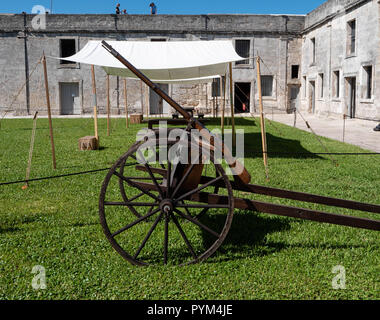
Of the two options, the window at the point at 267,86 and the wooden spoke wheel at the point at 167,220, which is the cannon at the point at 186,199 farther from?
the window at the point at 267,86

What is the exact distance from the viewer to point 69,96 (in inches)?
1016

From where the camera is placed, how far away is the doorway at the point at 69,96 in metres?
25.8

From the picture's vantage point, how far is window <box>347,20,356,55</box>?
18.9 meters

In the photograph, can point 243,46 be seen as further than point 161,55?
Yes

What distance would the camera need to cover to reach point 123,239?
4027 millimetres

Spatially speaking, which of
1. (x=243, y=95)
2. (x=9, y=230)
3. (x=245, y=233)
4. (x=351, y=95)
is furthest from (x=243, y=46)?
(x=9, y=230)

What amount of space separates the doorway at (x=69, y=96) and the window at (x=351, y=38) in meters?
15.7

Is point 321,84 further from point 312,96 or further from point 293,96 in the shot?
point 293,96

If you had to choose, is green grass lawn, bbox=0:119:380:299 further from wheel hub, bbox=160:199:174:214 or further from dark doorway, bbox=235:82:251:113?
dark doorway, bbox=235:82:251:113

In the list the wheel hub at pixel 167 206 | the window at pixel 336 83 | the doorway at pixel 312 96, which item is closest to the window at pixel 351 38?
the window at pixel 336 83

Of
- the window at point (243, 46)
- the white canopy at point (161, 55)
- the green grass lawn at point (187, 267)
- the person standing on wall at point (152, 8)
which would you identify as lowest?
the green grass lawn at point (187, 267)

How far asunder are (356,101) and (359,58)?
1814 mm

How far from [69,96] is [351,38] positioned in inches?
642
